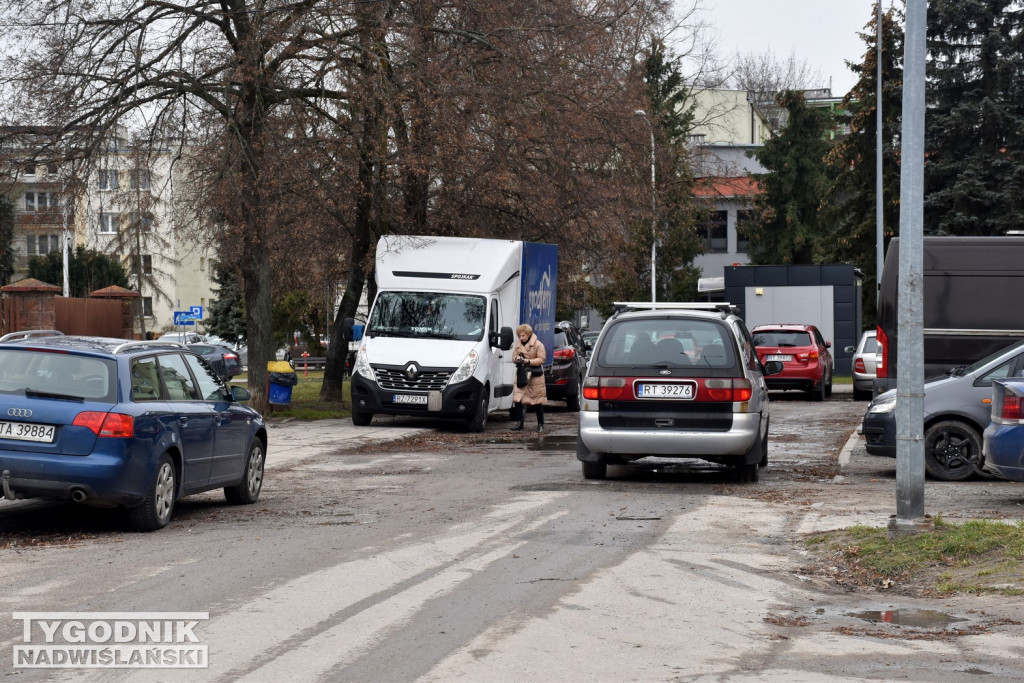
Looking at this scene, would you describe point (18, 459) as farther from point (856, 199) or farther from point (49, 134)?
point (856, 199)

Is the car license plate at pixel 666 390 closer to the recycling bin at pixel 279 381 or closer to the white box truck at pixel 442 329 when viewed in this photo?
the white box truck at pixel 442 329

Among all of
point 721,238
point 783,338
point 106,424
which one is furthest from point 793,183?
point 106,424

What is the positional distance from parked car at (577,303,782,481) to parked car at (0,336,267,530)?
4.06 metres

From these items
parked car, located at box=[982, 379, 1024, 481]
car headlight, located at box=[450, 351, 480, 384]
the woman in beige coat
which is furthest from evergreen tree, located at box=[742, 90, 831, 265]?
parked car, located at box=[982, 379, 1024, 481]

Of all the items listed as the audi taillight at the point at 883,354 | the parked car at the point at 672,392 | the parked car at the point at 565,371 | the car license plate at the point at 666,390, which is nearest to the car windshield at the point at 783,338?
the parked car at the point at 565,371

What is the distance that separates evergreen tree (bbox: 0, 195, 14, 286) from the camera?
55.9 meters

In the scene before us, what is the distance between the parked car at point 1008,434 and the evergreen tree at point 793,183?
169 ft

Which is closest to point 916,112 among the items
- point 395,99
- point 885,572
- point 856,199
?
point 885,572

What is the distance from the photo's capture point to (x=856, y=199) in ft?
157

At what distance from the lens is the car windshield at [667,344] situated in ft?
44.0

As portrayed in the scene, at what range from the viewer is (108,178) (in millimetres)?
22781

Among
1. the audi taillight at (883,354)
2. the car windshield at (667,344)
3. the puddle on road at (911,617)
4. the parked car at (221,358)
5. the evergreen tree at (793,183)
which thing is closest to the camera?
the puddle on road at (911,617)

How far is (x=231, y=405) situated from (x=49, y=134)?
1160cm

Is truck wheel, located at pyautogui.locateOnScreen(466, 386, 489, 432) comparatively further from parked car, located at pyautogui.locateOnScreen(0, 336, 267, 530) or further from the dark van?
parked car, located at pyautogui.locateOnScreen(0, 336, 267, 530)
